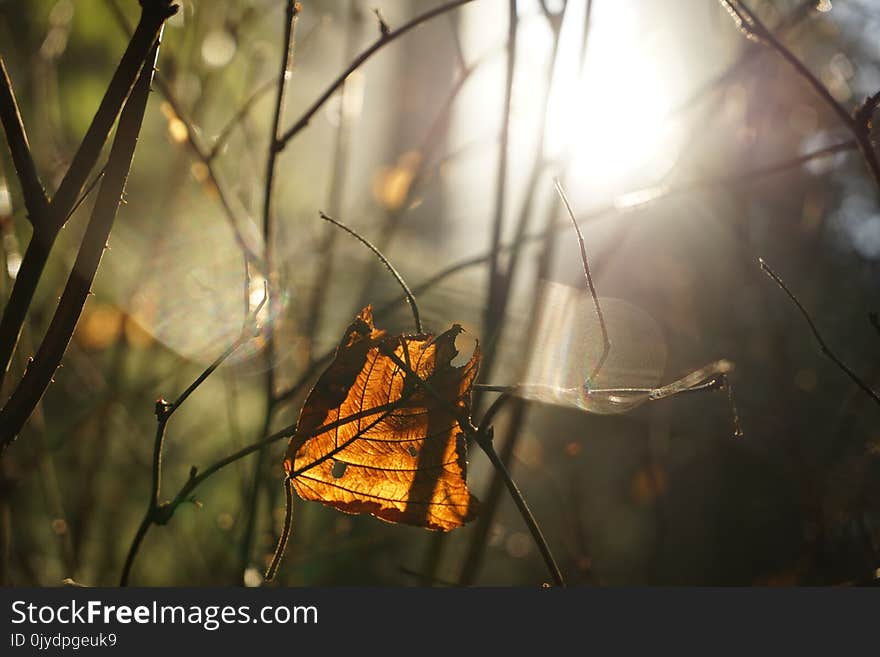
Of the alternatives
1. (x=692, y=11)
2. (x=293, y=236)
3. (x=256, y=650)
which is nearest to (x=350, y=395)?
(x=256, y=650)

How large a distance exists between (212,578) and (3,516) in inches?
15.3

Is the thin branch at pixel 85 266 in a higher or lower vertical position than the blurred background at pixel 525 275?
lower

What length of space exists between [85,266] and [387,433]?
248 millimetres

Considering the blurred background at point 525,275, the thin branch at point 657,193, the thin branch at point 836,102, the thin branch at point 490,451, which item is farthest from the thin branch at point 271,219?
the thin branch at point 836,102

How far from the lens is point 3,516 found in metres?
1.06

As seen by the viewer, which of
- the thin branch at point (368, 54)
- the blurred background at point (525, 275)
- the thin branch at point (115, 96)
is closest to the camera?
the thin branch at point (115, 96)

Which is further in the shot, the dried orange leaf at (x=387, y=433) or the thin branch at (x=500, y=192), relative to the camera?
the thin branch at (x=500, y=192)

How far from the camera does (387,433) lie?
0.58 m

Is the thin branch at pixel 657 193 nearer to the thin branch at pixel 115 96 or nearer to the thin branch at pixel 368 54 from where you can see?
the thin branch at pixel 368 54

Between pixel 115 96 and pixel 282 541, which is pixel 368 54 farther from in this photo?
pixel 282 541

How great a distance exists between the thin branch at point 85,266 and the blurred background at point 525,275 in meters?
0.18

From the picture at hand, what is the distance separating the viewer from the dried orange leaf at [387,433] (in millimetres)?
556

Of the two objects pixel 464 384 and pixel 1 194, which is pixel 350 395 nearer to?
pixel 464 384

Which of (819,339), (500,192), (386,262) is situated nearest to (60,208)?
(386,262)
